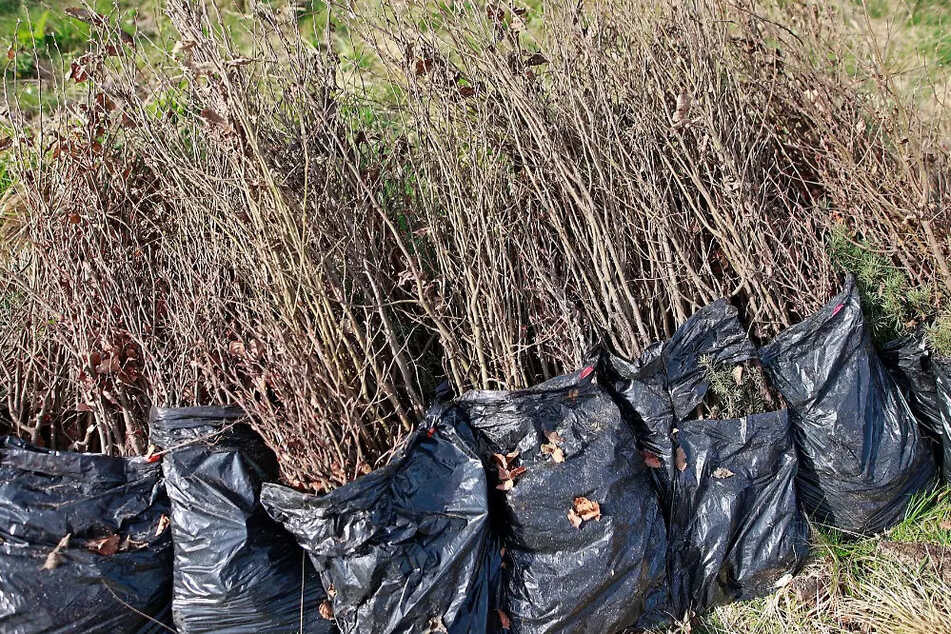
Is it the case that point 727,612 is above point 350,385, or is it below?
below

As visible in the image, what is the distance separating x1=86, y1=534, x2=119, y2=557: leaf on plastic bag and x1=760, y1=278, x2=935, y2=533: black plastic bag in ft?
7.44

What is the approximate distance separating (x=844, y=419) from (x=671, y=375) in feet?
2.12

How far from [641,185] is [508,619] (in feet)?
5.17

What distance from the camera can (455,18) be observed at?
101 inches

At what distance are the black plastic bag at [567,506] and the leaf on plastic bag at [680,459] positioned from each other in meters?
0.15

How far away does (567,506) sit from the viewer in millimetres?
2367

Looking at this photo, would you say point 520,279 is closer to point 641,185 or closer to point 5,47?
point 641,185

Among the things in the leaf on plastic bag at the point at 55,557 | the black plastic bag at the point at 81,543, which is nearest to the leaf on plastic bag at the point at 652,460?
the black plastic bag at the point at 81,543

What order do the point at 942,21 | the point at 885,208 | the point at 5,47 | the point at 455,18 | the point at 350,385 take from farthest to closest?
1. the point at 5,47
2. the point at 942,21
3. the point at 885,208
4. the point at 455,18
5. the point at 350,385

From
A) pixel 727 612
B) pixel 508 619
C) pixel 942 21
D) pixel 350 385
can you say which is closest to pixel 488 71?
pixel 350 385

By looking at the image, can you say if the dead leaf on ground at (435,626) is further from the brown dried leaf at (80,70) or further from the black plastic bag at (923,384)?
the brown dried leaf at (80,70)

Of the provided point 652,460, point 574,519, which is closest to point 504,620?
point 574,519

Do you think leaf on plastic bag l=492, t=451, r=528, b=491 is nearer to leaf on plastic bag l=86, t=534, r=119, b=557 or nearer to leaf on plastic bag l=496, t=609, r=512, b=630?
leaf on plastic bag l=496, t=609, r=512, b=630

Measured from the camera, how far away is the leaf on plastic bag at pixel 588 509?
2359 millimetres
